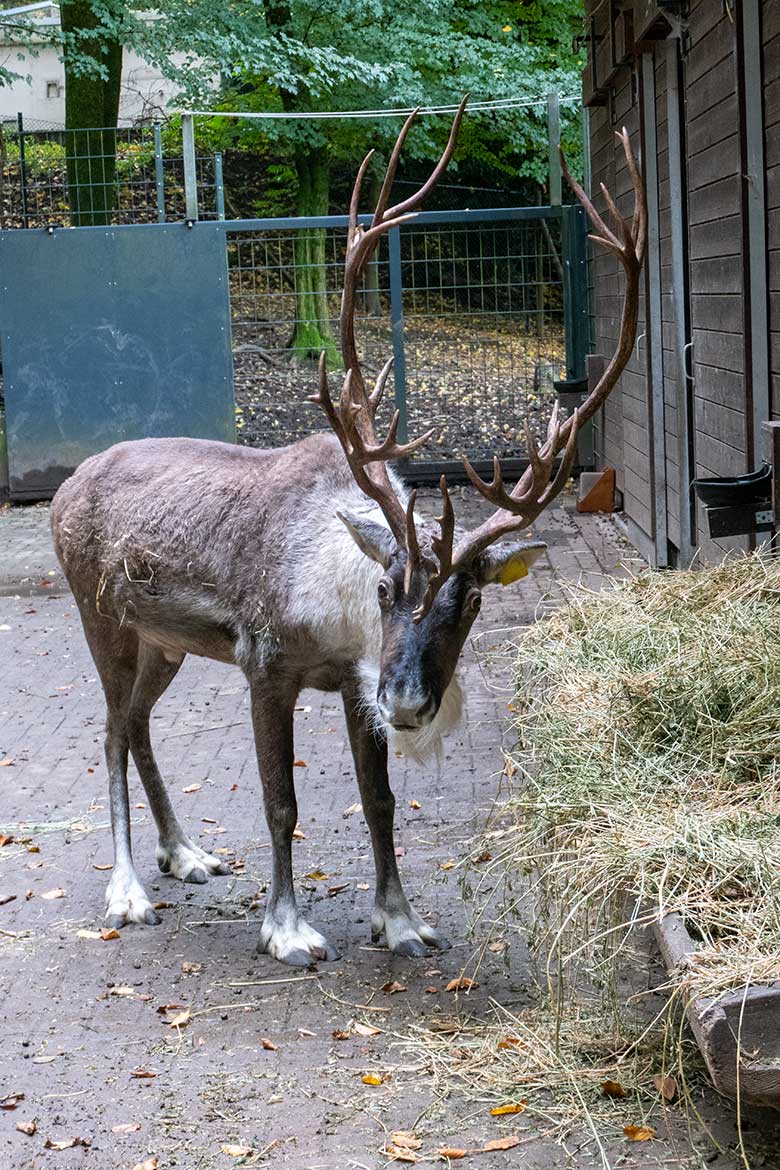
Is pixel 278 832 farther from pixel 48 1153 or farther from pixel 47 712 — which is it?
pixel 47 712

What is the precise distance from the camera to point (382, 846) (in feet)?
16.6

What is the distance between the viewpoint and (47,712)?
7.98m

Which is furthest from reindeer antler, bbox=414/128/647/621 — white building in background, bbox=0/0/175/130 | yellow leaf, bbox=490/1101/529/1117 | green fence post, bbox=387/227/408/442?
white building in background, bbox=0/0/175/130

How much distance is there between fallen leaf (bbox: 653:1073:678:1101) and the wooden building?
3.24 m

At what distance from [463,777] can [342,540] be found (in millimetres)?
2011

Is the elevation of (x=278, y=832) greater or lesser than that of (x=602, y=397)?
lesser

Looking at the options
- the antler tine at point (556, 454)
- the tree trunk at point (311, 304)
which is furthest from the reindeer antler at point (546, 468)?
the tree trunk at point (311, 304)

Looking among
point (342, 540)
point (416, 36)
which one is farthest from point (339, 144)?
point (342, 540)

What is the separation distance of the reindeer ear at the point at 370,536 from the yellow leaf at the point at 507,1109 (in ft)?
5.60

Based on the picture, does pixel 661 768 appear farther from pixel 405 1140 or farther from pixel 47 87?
pixel 47 87

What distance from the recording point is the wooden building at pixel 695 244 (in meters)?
6.20

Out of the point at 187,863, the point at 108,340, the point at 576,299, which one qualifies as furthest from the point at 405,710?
the point at 576,299

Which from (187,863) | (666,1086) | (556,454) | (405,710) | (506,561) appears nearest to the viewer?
(666,1086)

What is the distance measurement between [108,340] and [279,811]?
32.1 feet
